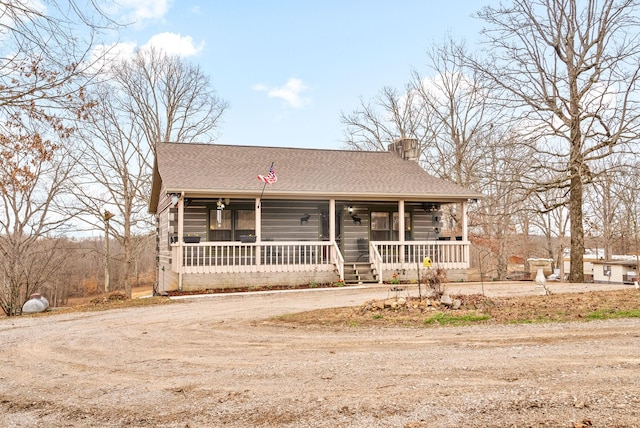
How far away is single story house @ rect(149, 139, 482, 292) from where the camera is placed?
583 inches

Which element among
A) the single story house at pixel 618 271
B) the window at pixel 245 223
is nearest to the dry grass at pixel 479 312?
the window at pixel 245 223

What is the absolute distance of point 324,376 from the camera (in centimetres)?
498

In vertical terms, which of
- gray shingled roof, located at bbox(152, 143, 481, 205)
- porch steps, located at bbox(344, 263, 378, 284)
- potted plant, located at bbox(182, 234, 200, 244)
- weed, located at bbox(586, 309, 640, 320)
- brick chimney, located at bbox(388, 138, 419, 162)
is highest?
brick chimney, located at bbox(388, 138, 419, 162)

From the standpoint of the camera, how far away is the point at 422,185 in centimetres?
1739

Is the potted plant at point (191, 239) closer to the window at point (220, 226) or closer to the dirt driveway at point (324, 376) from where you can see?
the window at point (220, 226)

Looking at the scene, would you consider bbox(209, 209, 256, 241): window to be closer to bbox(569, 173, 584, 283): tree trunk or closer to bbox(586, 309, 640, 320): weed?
bbox(569, 173, 584, 283): tree trunk

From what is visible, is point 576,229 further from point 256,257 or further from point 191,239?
point 191,239

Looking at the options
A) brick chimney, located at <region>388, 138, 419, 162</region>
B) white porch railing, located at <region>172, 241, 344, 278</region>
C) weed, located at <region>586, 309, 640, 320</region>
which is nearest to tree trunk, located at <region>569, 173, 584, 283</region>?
brick chimney, located at <region>388, 138, 419, 162</region>

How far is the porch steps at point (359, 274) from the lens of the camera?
52.4ft

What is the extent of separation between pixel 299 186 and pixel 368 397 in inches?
467

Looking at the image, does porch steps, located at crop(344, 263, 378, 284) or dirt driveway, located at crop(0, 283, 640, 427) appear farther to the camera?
porch steps, located at crop(344, 263, 378, 284)

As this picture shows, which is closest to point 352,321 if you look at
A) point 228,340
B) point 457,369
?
point 228,340

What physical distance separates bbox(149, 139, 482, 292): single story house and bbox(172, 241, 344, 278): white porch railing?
0.10 ft

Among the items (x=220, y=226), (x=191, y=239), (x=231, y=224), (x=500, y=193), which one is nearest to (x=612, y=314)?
(x=191, y=239)
